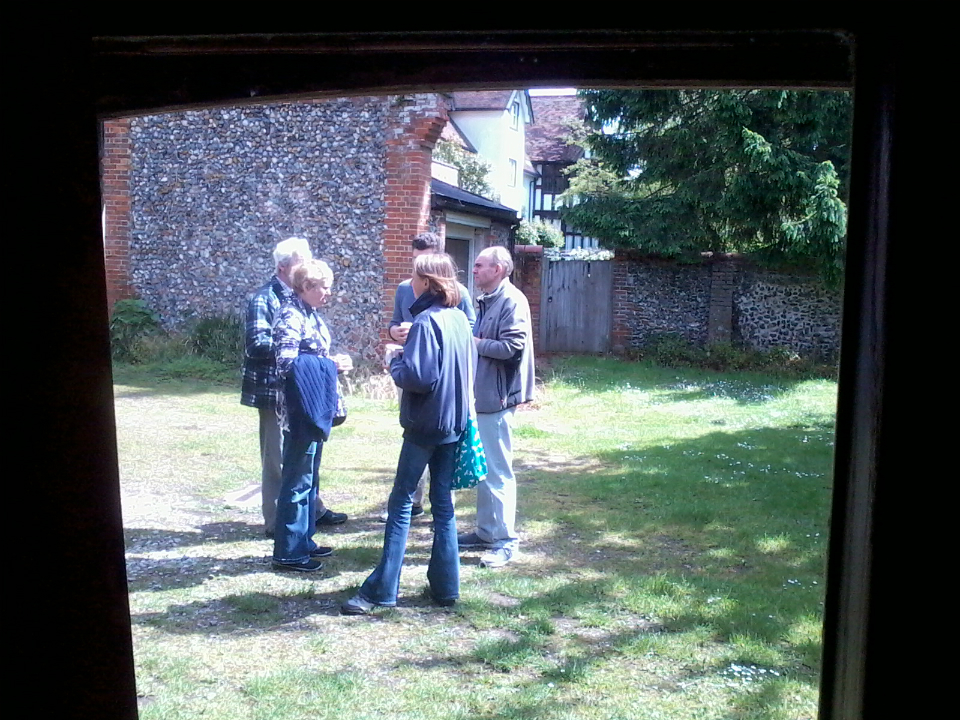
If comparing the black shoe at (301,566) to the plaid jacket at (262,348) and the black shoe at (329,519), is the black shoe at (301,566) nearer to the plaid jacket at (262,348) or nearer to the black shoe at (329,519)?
the plaid jacket at (262,348)

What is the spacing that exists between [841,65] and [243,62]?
3.99ft

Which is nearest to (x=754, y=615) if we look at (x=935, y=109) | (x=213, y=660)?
(x=213, y=660)

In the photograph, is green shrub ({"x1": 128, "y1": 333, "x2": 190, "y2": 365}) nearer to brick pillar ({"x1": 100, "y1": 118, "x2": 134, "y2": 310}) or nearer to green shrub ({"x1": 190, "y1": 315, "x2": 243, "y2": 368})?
green shrub ({"x1": 190, "y1": 315, "x2": 243, "y2": 368})

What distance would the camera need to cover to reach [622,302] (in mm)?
18047

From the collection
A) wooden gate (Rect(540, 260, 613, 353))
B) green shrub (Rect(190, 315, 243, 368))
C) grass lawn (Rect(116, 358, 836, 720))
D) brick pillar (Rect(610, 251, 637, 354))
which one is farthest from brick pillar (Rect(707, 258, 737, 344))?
green shrub (Rect(190, 315, 243, 368))

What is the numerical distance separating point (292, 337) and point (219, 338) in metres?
9.29

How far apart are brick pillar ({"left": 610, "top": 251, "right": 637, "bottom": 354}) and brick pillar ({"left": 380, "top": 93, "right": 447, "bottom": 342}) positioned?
593 centimetres

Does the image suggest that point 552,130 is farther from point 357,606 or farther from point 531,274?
point 357,606

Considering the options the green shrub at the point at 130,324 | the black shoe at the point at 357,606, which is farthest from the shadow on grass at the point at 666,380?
the black shoe at the point at 357,606

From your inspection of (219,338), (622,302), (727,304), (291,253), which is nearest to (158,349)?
(219,338)

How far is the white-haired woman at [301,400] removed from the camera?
517cm

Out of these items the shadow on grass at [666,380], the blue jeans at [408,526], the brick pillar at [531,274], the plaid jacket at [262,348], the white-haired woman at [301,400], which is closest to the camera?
the blue jeans at [408,526]

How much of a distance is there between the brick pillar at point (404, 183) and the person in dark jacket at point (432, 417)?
831 cm

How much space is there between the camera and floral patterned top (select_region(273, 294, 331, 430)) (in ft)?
17.1
